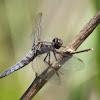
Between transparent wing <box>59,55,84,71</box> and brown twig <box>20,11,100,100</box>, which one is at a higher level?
brown twig <box>20,11,100,100</box>

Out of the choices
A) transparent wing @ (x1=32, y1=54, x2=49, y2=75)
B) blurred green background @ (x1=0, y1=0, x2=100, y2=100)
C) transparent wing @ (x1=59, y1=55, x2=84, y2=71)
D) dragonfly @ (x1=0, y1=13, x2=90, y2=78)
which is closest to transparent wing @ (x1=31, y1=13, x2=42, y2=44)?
dragonfly @ (x1=0, y1=13, x2=90, y2=78)

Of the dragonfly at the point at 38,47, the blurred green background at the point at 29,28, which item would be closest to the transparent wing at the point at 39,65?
the dragonfly at the point at 38,47

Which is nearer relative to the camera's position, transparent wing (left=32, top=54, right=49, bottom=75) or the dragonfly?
transparent wing (left=32, top=54, right=49, bottom=75)

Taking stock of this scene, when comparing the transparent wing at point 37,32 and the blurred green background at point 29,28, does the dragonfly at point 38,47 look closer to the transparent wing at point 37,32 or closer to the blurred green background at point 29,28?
the transparent wing at point 37,32

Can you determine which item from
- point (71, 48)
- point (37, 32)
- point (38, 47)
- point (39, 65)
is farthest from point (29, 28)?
point (71, 48)

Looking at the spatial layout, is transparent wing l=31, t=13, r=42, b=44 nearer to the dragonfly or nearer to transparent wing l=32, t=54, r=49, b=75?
the dragonfly

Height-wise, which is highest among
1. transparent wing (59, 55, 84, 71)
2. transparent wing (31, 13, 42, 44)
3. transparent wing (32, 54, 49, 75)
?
transparent wing (31, 13, 42, 44)

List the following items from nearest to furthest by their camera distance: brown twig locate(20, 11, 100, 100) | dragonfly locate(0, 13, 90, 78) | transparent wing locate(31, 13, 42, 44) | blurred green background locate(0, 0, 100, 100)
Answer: brown twig locate(20, 11, 100, 100), dragonfly locate(0, 13, 90, 78), transparent wing locate(31, 13, 42, 44), blurred green background locate(0, 0, 100, 100)

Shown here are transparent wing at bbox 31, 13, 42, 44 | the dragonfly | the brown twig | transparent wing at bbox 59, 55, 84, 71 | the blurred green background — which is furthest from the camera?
the blurred green background

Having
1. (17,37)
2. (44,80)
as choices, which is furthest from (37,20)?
(44,80)

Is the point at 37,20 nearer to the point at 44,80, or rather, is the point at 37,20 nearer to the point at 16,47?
the point at 16,47

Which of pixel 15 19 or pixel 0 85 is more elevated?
pixel 15 19
